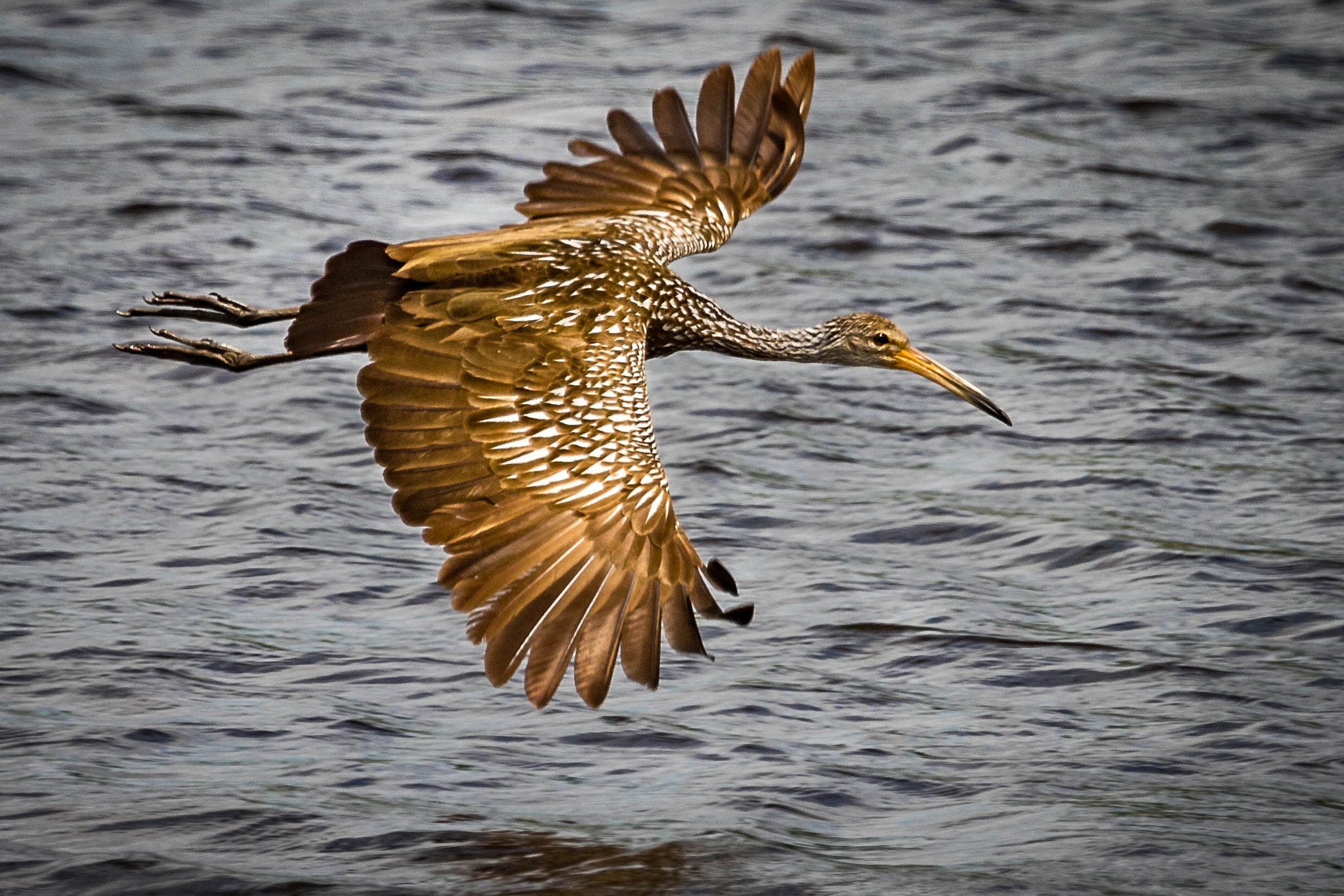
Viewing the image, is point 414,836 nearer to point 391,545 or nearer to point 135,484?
point 391,545

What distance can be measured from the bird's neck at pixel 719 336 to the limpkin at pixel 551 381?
1cm

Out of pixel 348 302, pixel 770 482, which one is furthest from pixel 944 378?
pixel 348 302

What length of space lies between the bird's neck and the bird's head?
0.05m

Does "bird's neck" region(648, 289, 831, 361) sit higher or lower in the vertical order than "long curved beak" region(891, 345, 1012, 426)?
higher

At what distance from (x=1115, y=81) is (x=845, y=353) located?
22.7 ft

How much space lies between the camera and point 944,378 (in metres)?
7.54

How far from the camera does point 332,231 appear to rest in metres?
11.3

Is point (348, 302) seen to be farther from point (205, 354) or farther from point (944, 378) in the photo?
point (944, 378)

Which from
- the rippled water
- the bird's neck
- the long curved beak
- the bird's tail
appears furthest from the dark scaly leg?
the long curved beak

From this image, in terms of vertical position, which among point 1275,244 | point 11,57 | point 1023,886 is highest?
point 11,57

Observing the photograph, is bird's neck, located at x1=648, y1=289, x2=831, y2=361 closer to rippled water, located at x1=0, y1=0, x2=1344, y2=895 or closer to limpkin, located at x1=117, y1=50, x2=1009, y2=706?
limpkin, located at x1=117, y1=50, x2=1009, y2=706

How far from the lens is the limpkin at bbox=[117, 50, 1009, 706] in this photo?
566 centimetres

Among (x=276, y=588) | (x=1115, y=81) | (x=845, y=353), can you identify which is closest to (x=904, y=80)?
(x=1115, y=81)

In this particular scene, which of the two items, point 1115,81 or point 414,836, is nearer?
point 414,836
